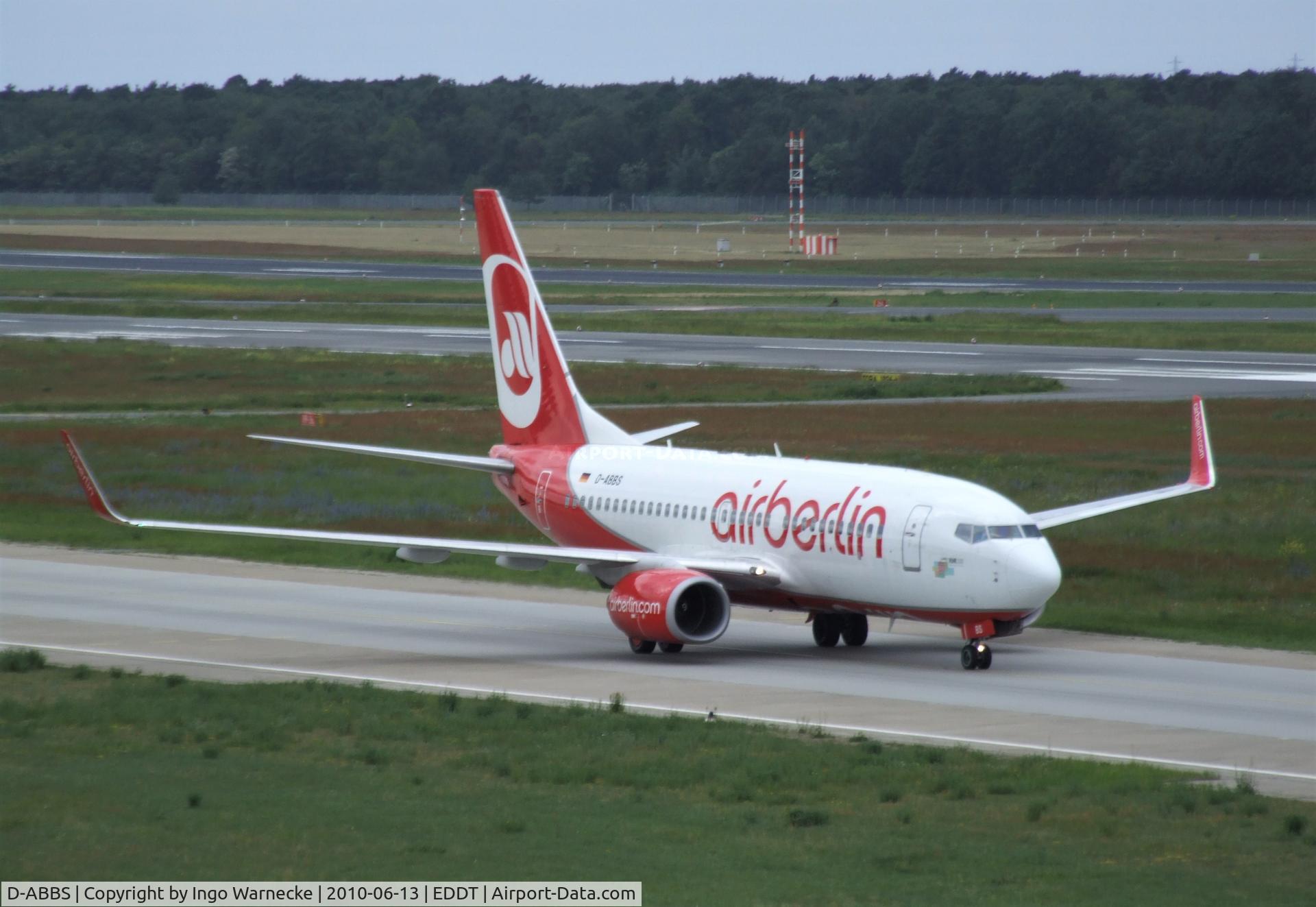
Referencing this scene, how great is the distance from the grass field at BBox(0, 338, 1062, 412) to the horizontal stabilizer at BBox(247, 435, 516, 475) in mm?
32949

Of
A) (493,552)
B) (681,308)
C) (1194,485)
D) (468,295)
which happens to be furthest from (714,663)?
(468,295)

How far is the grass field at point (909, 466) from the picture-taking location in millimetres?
39750

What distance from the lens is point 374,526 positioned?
48312mm

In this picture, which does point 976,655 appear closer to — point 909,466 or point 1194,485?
point 1194,485

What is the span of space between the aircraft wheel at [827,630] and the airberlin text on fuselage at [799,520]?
6.98ft

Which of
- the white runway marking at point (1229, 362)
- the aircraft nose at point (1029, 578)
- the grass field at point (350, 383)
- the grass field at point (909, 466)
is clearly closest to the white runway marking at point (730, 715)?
the aircraft nose at point (1029, 578)

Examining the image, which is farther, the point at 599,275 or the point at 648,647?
the point at 599,275

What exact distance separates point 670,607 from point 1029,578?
6.22 m

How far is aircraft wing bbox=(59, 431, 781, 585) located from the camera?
1293 inches

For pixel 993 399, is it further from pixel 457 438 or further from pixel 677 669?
pixel 677 669

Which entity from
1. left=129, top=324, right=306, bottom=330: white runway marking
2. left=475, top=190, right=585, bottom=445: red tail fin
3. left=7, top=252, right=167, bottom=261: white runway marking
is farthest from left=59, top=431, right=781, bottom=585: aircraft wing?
left=7, top=252, right=167, bottom=261: white runway marking

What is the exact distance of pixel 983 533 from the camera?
31.0 metres

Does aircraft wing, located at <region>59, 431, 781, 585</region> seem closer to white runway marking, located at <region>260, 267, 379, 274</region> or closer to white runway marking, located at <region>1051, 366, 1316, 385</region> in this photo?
white runway marking, located at <region>1051, 366, 1316, 385</region>

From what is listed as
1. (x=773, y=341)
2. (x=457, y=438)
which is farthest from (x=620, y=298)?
(x=457, y=438)
